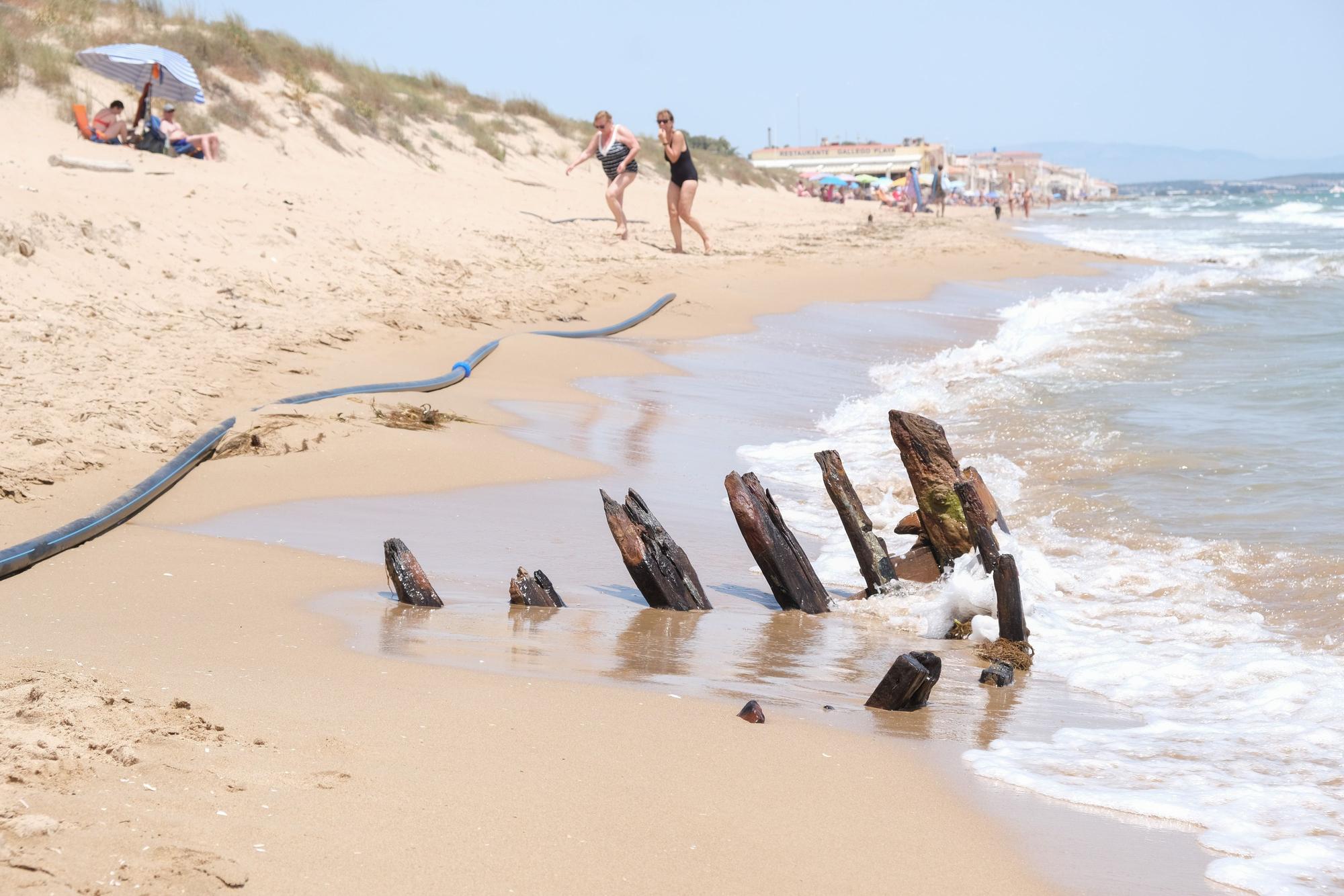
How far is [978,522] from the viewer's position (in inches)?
165

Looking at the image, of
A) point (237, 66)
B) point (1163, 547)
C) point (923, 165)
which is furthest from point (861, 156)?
point (1163, 547)

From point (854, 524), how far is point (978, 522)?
0.54m

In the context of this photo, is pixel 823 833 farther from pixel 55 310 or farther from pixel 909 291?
pixel 909 291

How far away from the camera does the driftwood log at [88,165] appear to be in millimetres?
11734

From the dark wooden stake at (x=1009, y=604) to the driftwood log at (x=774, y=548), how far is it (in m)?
0.71

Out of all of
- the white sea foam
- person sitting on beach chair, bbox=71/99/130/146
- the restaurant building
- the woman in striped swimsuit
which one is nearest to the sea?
the woman in striped swimsuit

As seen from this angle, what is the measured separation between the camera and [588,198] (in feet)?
74.5

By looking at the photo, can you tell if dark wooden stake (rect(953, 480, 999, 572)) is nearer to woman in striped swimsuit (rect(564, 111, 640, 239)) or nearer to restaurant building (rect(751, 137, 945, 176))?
woman in striped swimsuit (rect(564, 111, 640, 239))

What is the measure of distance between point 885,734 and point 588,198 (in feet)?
67.0

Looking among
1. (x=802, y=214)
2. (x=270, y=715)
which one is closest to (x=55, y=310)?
(x=270, y=715)

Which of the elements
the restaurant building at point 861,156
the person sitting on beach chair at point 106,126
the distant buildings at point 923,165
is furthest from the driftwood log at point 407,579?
the restaurant building at point 861,156

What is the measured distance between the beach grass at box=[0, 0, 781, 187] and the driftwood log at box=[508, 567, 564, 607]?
13608mm

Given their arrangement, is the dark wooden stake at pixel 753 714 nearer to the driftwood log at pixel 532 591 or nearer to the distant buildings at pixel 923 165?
the driftwood log at pixel 532 591

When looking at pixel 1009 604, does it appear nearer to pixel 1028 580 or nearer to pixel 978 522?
pixel 978 522
